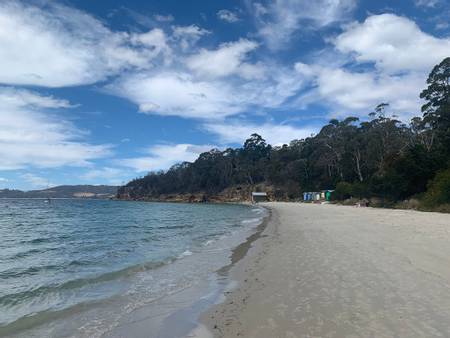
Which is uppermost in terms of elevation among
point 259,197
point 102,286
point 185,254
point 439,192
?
point 259,197

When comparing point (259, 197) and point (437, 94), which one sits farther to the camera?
point (259, 197)

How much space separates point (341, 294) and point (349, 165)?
233 feet

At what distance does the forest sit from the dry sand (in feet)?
70.4

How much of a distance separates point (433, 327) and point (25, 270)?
1086 centimetres

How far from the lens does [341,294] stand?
21.8 feet

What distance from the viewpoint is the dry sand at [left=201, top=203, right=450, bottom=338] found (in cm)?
499

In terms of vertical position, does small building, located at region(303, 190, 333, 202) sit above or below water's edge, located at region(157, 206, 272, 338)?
above

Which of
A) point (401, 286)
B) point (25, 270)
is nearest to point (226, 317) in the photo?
point (401, 286)

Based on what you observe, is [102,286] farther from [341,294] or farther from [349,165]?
[349,165]

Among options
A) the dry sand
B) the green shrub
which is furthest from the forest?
the dry sand

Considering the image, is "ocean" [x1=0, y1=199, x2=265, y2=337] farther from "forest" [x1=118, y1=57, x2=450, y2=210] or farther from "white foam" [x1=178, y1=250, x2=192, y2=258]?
"forest" [x1=118, y1=57, x2=450, y2=210]

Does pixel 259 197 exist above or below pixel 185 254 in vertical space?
above

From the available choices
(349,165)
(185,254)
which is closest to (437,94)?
(349,165)

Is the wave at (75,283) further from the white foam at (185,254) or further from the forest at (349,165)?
the forest at (349,165)
